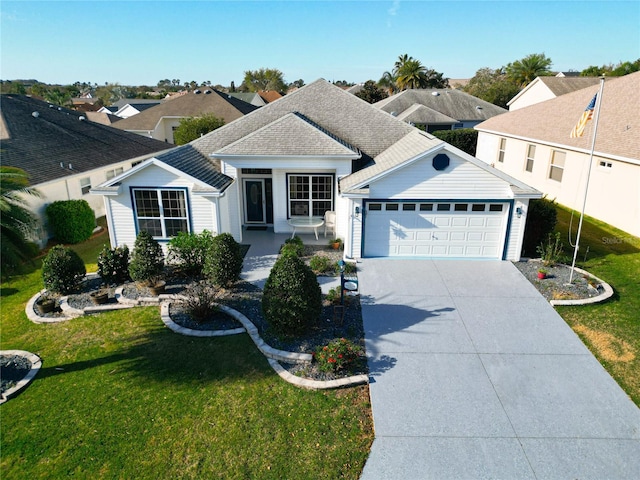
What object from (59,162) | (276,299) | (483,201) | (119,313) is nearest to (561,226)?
(483,201)

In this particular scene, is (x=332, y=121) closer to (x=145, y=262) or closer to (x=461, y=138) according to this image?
(x=145, y=262)

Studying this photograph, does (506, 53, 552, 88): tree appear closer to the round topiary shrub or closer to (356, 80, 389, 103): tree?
(356, 80, 389, 103): tree

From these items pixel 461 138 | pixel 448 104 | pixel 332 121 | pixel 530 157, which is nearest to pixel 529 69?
pixel 448 104

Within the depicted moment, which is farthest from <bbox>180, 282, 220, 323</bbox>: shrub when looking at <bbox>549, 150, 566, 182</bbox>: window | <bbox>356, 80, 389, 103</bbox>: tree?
<bbox>356, 80, 389, 103</bbox>: tree

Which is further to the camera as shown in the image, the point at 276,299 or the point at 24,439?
the point at 276,299

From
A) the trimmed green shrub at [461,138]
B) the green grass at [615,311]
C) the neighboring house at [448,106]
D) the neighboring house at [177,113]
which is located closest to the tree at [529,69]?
the neighboring house at [448,106]

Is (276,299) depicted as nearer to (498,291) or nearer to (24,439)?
(24,439)

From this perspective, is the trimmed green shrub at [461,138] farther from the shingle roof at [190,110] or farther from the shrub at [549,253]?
the shrub at [549,253]
